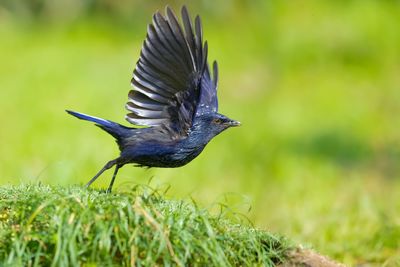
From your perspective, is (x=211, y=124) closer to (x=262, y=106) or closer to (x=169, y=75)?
(x=169, y=75)

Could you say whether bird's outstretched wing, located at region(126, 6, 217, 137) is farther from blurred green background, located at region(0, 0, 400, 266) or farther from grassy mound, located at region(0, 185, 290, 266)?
blurred green background, located at region(0, 0, 400, 266)

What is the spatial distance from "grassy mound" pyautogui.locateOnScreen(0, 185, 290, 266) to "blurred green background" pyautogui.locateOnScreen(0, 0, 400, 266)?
5.69 ft

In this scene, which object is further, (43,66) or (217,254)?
(43,66)

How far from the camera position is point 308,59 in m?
12.1

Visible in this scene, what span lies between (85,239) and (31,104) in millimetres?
6265

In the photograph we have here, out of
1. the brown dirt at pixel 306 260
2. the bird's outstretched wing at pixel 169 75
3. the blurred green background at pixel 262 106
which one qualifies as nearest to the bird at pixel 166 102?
the bird's outstretched wing at pixel 169 75

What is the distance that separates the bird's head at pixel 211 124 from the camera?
16.9 ft

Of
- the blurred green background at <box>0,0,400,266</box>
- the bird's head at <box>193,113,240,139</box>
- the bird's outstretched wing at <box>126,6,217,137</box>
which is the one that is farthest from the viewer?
the blurred green background at <box>0,0,400,266</box>

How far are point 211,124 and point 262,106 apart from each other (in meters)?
5.98

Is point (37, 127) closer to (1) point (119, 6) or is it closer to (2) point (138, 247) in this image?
(1) point (119, 6)

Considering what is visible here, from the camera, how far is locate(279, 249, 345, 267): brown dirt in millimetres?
4281

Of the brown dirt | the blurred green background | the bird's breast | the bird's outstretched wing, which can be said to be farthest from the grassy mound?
the blurred green background

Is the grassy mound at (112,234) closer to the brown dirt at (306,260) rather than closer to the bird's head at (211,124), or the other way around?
the brown dirt at (306,260)

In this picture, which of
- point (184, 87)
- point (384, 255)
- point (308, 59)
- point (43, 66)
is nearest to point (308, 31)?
point (308, 59)
